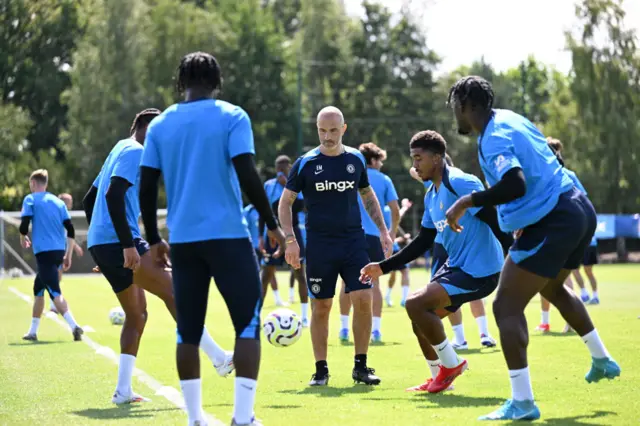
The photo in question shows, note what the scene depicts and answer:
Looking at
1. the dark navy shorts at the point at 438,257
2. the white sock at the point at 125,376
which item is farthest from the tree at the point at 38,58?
the white sock at the point at 125,376

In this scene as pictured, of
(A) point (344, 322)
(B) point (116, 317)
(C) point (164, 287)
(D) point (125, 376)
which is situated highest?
(C) point (164, 287)

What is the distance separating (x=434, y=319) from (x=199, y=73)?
10.1 ft

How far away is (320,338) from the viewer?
9625 mm

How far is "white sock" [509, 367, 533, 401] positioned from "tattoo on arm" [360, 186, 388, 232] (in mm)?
3422

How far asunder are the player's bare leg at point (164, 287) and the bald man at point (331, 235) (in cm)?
102

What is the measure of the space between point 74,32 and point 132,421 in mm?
61978

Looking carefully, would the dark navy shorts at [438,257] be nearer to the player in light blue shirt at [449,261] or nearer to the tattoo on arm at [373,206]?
the tattoo on arm at [373,206]

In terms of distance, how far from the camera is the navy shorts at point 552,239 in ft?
22.6

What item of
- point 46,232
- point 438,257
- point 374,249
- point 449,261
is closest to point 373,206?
point 438,257

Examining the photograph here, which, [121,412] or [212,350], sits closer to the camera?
[121,412]

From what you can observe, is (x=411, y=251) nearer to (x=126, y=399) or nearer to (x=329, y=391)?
(x=329, y=391)

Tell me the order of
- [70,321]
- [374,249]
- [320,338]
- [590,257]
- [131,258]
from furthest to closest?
1. [590,257]
2. [70,321]
3. [374,249]
4. [320,338]
5. [131,258]

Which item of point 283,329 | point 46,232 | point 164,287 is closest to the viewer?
point 164,287

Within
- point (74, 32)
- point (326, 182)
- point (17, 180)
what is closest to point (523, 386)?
point (326, 182)
